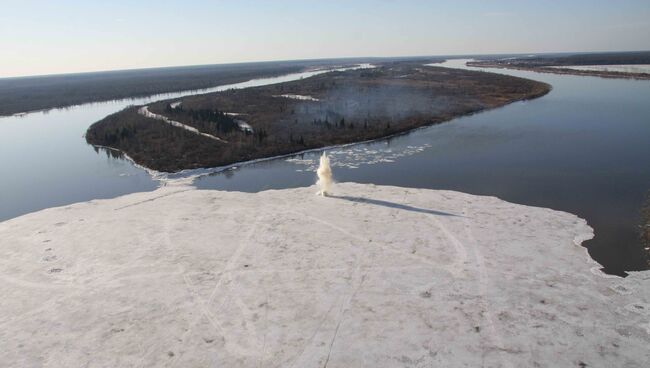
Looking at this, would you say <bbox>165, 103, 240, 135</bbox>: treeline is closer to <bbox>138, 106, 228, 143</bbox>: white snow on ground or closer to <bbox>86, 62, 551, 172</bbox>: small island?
<bbox>86, 62, 551, 172</bbox>: small island

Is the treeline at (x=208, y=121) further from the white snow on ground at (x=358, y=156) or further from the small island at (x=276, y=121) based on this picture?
the white snow on ground at (x=358, y=156)

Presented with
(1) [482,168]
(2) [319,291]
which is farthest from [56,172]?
(1) [482,168]

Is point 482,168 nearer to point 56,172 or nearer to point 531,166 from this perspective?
point 531,166

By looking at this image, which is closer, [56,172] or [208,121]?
[56,172]

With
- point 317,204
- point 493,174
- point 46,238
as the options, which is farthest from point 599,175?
point 46,238

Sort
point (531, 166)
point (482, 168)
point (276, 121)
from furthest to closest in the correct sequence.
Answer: point (276, 121)
point (531, 166)
point (482, 168)

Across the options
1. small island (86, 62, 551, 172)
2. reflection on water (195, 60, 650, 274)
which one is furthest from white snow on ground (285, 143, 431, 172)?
small island (86, 62, 551, 172)
